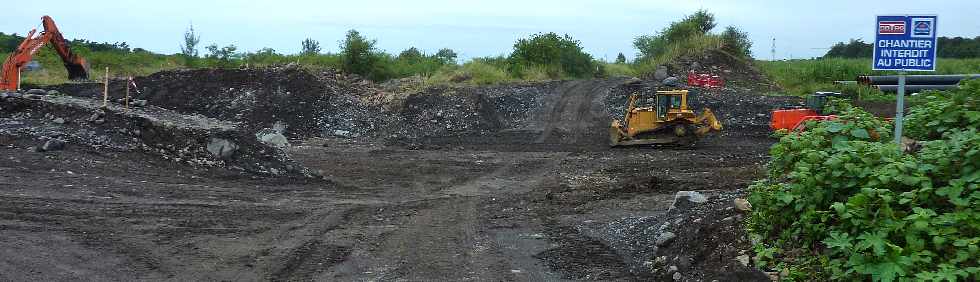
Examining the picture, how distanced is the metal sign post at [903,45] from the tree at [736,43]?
33.2 m

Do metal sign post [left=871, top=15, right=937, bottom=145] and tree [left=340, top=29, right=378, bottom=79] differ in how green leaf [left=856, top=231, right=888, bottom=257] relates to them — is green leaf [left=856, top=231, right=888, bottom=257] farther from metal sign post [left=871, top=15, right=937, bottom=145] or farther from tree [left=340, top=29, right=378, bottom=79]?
tree [left=340, top=29, right=378, bottom=79]

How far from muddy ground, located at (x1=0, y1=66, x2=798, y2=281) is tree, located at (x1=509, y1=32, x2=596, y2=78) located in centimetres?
1631

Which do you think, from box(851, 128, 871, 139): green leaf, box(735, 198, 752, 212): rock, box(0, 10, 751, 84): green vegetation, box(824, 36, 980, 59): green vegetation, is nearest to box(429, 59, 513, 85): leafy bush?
box(0, 10, 751, 84): green vegetation

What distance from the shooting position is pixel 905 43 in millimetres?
5969

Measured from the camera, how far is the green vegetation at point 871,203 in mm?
4504

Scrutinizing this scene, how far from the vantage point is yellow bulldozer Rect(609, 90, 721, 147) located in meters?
20.4

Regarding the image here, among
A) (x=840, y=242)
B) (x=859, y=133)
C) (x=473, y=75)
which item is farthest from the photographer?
(x=473, y=75)

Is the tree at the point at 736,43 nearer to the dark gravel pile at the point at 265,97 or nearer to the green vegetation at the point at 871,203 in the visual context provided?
the dark gravel pile at the point at 265,97

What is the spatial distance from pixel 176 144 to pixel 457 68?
67.7ft

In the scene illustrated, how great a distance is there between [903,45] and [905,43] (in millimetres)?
20

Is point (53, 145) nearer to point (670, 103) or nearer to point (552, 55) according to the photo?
point (670, 103)

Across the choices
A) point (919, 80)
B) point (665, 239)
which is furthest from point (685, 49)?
point (665, 239)

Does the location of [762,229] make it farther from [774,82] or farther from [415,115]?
[774,82]

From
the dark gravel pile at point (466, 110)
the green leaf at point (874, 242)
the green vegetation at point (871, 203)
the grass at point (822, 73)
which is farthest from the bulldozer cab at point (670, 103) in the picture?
the green leaf at point (874, 242)
